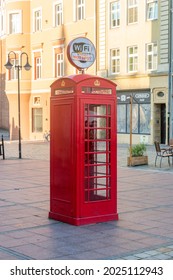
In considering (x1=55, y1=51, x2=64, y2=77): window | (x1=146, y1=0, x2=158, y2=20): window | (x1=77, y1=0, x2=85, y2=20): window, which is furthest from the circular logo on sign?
(x1=55, y1=51, x2=64, y2=77): window

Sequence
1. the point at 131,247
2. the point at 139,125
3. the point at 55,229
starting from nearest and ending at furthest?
the point at 131,247
the point at 55,229
the point at 139,125

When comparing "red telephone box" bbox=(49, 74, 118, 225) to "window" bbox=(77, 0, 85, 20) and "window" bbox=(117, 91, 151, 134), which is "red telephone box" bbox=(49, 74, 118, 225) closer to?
"window" bbox=(117, 91, 151, 134)

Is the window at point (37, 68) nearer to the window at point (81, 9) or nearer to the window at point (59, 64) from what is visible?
the window at point (59, 64)

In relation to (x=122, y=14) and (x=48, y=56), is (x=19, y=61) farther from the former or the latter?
(x=122, y=14)

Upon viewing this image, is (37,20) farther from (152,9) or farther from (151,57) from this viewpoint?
(151,57)

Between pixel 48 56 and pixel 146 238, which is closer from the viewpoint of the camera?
A: pixel 146 238

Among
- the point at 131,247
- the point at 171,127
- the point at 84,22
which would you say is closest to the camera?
the point at 131,247

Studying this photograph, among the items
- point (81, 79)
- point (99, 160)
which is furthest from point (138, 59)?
point (81, 79)

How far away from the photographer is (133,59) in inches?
1337

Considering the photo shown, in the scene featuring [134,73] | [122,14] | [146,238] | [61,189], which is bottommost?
[146,238]

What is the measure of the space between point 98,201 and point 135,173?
792 cm

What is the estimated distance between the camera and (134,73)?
33.6 meters

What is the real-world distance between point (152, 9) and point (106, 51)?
192 inches
